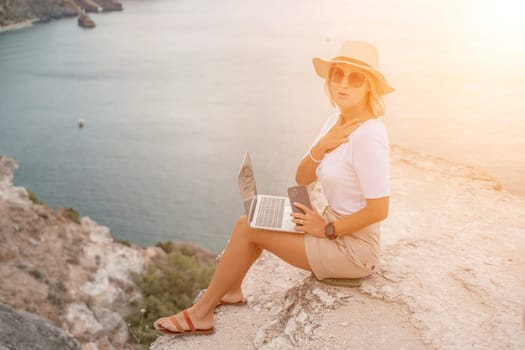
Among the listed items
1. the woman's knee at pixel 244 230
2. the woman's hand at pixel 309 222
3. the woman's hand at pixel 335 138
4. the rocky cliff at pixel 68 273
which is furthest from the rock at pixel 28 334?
the rocky cliff at pixel 68 273

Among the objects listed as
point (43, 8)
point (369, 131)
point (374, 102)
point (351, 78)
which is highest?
point (351, 78)

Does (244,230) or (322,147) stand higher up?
(322,147)

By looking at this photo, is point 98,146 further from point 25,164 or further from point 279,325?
point 279,325

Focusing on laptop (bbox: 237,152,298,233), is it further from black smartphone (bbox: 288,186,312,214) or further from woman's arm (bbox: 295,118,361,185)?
woman's arm (bbox: 295,118,361,185)

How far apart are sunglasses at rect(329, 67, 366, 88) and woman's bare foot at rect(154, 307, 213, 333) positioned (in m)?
1.90

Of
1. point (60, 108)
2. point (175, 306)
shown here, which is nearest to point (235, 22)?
point (60, 108)

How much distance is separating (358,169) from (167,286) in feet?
73.1

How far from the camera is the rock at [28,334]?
491cm

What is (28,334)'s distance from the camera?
5324 millimetres

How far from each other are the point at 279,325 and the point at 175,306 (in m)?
21.6

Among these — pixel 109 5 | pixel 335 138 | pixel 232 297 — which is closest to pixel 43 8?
pixel 109 5

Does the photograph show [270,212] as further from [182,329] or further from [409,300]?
[409,300]

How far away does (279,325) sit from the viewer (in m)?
3.77

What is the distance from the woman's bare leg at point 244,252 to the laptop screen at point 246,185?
135 mm
